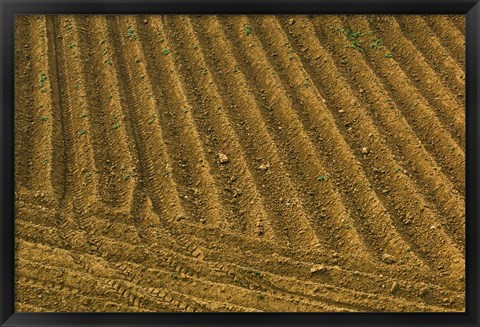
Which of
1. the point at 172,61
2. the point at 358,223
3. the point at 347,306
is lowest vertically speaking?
the point at 347,306

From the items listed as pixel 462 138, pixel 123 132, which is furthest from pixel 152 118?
pixel 462 138

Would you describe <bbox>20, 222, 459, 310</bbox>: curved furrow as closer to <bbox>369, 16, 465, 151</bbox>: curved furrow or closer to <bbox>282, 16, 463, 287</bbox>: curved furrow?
<bbox>282, 16, 463, 287</bbox>: curved furrow

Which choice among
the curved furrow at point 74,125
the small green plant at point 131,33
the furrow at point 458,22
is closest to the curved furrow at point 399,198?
the furrow at point 458,22

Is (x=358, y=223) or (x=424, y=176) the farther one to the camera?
(x=424, y=176)

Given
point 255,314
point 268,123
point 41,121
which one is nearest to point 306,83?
point 268,123

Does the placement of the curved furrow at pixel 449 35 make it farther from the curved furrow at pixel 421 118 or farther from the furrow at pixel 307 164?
the furrow at pixel 307 164
